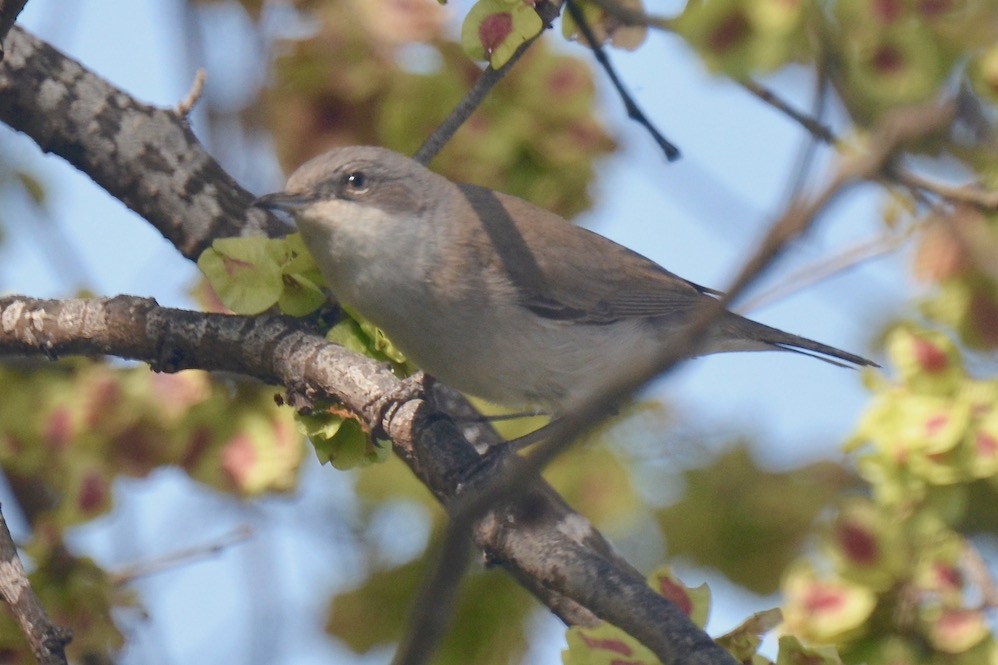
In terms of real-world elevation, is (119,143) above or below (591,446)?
below

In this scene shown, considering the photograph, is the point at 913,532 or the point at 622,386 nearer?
the point at 622,386

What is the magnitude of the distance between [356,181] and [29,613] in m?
1.69

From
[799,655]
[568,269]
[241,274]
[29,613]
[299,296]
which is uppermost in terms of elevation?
[568,269]

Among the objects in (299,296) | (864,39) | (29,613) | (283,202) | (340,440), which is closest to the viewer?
(29,613)

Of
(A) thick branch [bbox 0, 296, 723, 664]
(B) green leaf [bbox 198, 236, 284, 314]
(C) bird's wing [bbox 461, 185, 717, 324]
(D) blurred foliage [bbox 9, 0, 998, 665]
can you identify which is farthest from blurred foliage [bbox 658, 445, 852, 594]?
(B) green leaf [bbox 198, 236, 284, 314]

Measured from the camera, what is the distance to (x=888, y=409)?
2.97 metres

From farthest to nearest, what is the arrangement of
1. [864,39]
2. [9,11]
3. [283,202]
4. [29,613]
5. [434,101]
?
[434,101], [864,39], [283,202], [9,11], [29,613]

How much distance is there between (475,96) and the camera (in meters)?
3.01

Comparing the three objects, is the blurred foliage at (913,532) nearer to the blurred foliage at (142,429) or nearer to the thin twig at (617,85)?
the thin twig at (617,85)

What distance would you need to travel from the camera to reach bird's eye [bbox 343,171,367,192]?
333 cm

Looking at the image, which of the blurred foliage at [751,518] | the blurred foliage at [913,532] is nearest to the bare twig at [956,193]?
the blurred foliage at [913,532]

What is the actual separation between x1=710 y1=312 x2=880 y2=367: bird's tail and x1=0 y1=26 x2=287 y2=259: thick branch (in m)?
1.63

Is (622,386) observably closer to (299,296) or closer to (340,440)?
(340,440)

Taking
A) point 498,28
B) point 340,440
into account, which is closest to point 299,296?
point 340,440
